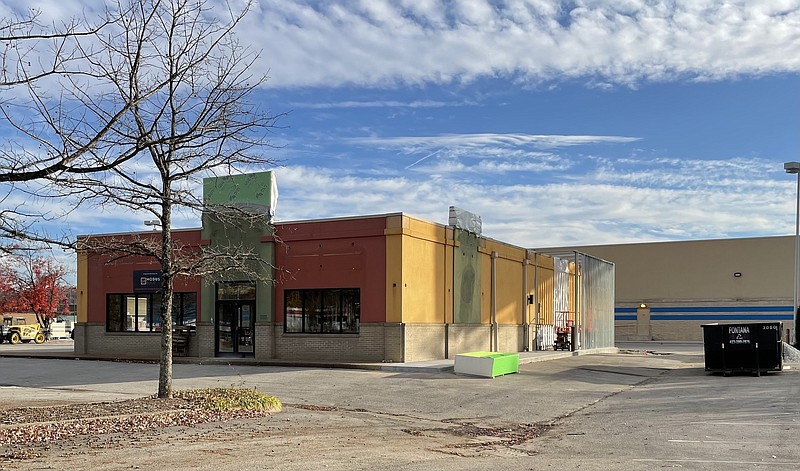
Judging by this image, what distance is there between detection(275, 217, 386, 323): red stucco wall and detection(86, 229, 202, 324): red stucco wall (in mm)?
4560

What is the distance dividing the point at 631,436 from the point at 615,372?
45.7 feet

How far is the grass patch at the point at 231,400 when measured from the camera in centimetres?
1393

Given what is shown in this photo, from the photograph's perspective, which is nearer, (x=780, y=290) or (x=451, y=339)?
(x=451, y=339)

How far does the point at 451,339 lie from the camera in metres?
29.4

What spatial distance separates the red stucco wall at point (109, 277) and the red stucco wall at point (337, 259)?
15.0 feet

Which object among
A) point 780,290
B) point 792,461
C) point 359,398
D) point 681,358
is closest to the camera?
point 792,461

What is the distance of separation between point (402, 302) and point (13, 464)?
1795cm

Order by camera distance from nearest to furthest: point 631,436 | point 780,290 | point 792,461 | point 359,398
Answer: point 792,461 → point 631,436 → point 359,398 → point 780,290

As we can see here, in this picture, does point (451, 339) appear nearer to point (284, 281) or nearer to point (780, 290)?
point (284, 281)

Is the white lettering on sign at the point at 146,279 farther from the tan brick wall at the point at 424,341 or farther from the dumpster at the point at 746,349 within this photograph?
the dumpster at the point at 746,349

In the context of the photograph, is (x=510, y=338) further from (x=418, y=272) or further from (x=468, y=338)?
(x=418, y=272)

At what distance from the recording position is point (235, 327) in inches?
1178

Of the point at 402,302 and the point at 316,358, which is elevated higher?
the point at 402,302

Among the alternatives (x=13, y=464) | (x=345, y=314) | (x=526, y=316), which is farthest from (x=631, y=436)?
(x=526, y=316)
